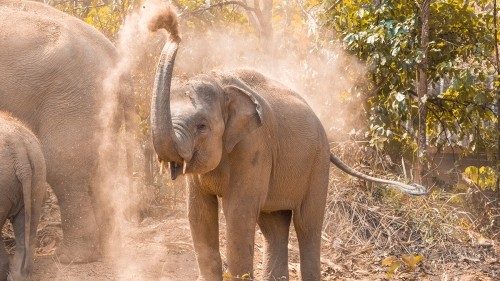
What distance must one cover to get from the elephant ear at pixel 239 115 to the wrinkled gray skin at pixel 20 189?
1.42 m

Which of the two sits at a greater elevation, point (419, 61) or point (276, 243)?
point (419, 61)

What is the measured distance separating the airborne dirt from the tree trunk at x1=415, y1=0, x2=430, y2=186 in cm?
106

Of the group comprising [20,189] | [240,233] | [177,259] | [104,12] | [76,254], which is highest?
[104,12]

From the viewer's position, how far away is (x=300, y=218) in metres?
7.14

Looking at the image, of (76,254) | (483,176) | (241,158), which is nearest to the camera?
(241,158)

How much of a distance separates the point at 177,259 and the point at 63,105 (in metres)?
1.51

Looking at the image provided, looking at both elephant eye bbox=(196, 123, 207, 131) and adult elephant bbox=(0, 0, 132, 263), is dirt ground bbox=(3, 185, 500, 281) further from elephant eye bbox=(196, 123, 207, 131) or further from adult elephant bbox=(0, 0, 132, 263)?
elephant eye bbox=(196, 123, 207, 131)

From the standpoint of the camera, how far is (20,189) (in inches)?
262

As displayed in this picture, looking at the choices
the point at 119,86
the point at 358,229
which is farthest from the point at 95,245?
the point at 358,229

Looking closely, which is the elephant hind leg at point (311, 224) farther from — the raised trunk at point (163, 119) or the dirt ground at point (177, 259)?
the raised trunk at point (163, 119)

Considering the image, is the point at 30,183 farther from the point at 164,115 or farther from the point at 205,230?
→ the point at 164,115

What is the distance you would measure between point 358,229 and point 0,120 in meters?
3.89

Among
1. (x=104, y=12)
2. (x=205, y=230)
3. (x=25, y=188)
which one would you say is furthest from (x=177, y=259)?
(x=104, y=12)

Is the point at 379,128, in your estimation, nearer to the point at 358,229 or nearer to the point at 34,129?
the point at 358,229
